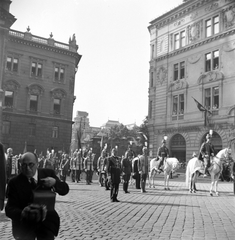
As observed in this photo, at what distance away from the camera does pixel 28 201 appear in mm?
3402

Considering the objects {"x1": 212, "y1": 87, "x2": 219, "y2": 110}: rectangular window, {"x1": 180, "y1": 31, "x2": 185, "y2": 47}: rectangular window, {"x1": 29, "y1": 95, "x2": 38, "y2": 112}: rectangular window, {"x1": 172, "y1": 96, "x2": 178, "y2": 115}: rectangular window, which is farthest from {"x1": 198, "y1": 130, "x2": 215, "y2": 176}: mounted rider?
{"x1": 29, "y1": 95, "x2": 38, "y2": 112}: rectangular window

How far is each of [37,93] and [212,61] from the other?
86.0ft

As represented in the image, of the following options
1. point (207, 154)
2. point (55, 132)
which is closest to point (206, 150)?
point (207, 154)

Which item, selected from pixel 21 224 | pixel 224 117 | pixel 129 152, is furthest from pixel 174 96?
pixel 21 224

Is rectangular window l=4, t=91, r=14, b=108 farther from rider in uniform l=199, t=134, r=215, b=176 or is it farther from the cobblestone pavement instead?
the cobblestone pavement

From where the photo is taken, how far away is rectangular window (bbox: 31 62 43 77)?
155 ft

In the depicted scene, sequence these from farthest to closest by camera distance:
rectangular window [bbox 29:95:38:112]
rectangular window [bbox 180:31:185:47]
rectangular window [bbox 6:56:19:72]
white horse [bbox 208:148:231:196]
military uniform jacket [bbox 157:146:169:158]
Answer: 1. rectangular window [bbox 29:95:38:112]
2. rectangular window [bbox 6:56:19:72]
3. rectangular window [bbox 180:31:185:47]
4. military uniform jacket [bbox 157:146:169:158]
5. white horse [bbox 208:148:231:196]

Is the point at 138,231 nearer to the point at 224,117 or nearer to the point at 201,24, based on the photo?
the point at 224,117

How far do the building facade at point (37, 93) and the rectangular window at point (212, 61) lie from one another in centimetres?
2304

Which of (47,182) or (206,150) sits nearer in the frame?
(47,182)

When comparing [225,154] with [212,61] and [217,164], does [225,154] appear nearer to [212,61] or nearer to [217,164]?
[217,164]

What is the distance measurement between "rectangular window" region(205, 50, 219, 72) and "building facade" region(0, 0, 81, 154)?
2304 centimetres

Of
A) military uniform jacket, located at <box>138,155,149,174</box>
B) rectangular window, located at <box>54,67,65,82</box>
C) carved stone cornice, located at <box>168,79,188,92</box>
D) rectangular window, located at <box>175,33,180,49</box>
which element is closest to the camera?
military uniform jacket, located at <box>138,155,149,174</box>

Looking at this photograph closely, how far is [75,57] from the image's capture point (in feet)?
169
